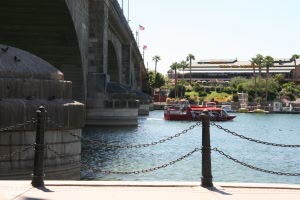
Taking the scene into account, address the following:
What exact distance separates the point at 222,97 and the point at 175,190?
159372 millimetres

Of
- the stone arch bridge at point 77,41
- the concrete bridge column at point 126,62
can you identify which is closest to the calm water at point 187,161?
the stone arch bridge at point 77,41

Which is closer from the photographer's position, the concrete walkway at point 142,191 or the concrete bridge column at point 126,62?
the concrete walkway at point 142,191

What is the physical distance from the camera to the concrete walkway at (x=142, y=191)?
9680mm

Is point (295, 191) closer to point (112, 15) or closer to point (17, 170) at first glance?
point (17, 170)

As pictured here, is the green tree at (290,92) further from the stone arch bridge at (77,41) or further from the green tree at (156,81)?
the stone arch bridge at (77,41)

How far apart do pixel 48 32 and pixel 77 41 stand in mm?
2417

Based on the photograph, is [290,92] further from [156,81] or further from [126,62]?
[126,62]

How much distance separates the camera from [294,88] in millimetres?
176500

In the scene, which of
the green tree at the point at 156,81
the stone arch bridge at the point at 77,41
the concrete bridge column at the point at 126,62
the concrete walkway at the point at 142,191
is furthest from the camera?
the green tree at the point at 156,81

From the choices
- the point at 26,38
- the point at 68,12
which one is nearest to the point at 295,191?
the point at 68,12

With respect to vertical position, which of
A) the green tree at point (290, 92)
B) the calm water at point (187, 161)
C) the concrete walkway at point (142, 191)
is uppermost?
the green tree at point (290, 92)

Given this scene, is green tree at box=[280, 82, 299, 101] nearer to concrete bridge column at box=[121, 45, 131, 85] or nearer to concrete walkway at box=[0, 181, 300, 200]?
concrete bridge column at box=[121, 45, 131, 85]

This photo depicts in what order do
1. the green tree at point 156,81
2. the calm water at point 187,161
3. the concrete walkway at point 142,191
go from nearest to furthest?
the concrete walkway at point 142,191 < the calm water at point 187,161 < the green tree at point 156,81

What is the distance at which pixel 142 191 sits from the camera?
10258 millimetres
